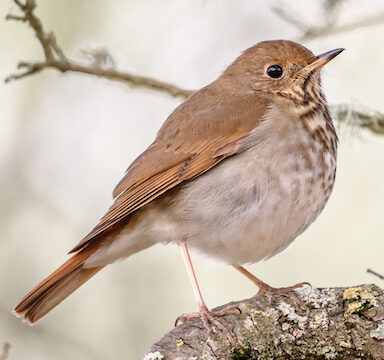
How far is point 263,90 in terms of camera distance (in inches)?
188

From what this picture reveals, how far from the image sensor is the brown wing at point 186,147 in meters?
4.32

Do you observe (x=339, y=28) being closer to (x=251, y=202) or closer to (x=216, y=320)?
(x=251, y=202)

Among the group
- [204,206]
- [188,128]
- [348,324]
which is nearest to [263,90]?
[188,128]

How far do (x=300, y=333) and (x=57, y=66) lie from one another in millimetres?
2484

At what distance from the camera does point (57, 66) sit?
15.8 ft

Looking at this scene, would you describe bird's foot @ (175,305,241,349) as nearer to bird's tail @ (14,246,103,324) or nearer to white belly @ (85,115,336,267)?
white belly @ (85,115,336,267)

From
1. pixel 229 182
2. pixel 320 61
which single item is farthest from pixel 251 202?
pixel 320 61

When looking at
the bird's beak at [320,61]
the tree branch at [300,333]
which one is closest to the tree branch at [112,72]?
the bird's beak at [320,61]

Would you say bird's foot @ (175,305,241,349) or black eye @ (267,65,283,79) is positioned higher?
black eye @ (267,65,283,79)

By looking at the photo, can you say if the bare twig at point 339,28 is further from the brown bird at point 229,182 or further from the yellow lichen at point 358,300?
the yellow lichen at point 358,300

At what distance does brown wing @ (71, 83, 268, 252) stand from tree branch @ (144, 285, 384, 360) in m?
1.09

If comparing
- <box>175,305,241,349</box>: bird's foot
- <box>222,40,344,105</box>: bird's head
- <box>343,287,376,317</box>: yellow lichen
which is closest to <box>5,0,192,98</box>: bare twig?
<box>222,40,344,105</box>: bird's head

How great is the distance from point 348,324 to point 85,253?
1769 mm

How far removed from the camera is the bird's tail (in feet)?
14.4
